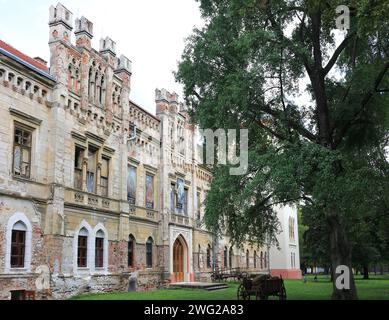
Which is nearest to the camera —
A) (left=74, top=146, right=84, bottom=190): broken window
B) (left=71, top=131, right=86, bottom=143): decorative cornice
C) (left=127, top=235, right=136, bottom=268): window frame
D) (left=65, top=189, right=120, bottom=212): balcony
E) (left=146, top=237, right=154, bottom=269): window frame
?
(left=65, top=189, right=120, bottom=212): balcony

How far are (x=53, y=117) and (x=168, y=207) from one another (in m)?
12.3

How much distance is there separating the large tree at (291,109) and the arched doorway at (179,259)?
12.9 meters

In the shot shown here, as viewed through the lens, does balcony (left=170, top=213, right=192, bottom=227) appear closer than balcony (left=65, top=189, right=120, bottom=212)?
No

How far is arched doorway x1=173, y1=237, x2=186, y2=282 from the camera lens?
107 feet

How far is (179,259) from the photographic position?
33406mm

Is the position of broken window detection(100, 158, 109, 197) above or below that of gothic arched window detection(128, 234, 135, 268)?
above

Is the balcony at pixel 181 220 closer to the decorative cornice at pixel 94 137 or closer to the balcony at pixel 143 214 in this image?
the balcony at pixel 143 214

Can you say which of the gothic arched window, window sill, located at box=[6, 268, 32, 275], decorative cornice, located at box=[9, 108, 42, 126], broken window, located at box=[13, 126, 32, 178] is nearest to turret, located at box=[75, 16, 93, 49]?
decorative cornice, located at box=[9, 108, 42, 126]

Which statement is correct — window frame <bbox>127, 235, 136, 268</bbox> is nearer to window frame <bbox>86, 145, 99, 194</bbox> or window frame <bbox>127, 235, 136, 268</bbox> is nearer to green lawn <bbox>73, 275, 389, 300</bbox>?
green lawn <bbox>73, 275, 389, 300</bbox>

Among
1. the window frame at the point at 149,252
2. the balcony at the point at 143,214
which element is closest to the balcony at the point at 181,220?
the balcony at the point at 143,214

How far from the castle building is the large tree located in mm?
4498

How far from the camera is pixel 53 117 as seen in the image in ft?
70.7

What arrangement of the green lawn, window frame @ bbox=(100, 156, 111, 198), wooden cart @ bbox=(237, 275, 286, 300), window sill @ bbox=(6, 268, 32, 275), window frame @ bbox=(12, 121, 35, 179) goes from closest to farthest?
window sill @ bbox=(6, 268, 32, 275) < wooden cart @ bbox=(237, 275, 286, 300) < window frame @ bbox=(12, 121, 35, 179) < the green lawn < window frame @ bbox=(100, 156, 111, 198)

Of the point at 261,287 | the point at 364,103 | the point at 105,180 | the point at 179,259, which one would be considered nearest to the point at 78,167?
the point at 105,180
